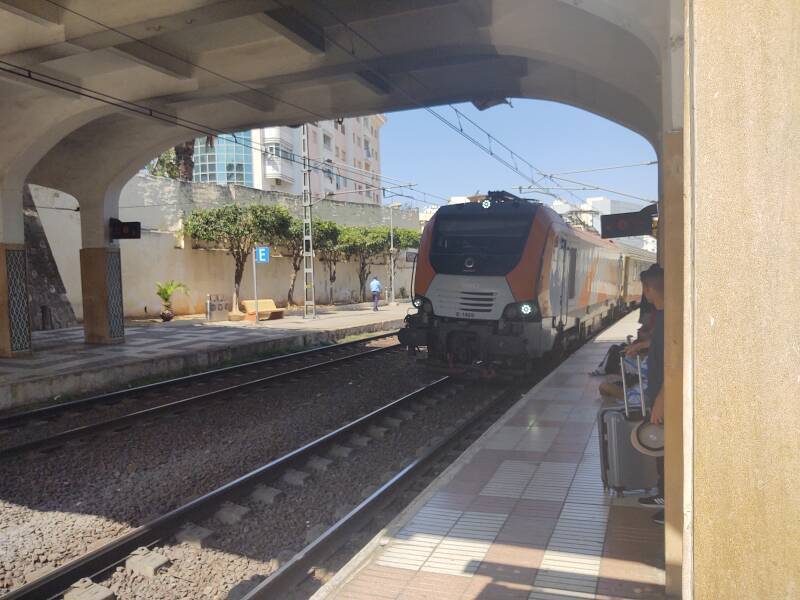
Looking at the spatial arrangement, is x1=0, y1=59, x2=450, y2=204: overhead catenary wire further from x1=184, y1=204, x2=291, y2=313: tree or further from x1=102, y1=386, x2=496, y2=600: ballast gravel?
x1=184, y1=204, x2=291, y2=313: tree

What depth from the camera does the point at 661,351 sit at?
4.33 metres

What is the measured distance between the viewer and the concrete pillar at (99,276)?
15.6 meters

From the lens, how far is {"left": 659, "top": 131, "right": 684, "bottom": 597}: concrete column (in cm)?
322

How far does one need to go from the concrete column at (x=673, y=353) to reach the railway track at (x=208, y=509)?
2.35 meters

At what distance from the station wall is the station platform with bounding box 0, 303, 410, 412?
2.20 m

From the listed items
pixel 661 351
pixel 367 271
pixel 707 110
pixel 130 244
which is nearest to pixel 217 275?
pixel 130 244

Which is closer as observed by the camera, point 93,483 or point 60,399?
point 93,483

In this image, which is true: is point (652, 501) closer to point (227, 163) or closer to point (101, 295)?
point (101, 295)

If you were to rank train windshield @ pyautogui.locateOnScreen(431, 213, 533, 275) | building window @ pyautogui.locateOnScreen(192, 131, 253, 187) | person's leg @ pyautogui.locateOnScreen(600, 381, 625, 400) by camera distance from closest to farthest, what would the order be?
person's leg @ pyautogui.locateOnScreen(600, 381, 625, 400) < train windshield @ pyautogui.locateOnScreen(431, 213, 533, 275) < building window @ pyautogui.locateOnScreen(192, 131, 253, 187)

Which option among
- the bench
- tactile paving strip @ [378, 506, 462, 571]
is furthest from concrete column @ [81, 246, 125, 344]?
tactile paving strip @ [378, 506, 462, 571]

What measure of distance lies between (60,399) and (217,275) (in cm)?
1663

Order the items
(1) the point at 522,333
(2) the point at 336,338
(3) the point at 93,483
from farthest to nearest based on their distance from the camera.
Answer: (2) the point at 336,338 → (1) the point at 522,333 → (3) the point at 93,483

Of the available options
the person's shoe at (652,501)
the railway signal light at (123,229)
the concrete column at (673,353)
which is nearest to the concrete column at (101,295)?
the railway signal light at (123,229)

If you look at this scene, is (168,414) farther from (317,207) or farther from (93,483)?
(317,207)
